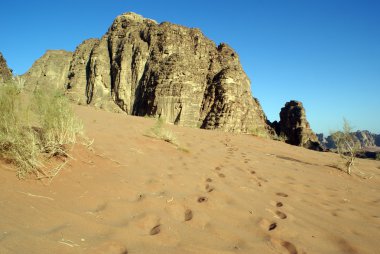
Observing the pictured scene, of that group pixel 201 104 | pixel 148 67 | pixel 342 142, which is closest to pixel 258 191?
pixel 342 142

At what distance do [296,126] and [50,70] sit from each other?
113 feet

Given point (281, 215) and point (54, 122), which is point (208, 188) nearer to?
point (281, 215)

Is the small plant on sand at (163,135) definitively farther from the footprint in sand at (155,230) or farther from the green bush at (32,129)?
the footprint in sand at (155,230)

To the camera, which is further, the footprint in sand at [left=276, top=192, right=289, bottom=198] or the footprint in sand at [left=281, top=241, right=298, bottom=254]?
the footprint in sand at [left=276, top=192, right=289, bottom=198]

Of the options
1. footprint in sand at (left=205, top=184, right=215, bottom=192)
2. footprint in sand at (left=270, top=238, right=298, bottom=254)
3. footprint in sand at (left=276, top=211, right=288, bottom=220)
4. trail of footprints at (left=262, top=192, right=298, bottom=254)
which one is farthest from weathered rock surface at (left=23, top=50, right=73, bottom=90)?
footprint in sand at (left=270, top=238, right=298, bottom=254)

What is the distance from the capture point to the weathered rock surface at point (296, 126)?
4015 cm

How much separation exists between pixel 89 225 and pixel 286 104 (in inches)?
1826

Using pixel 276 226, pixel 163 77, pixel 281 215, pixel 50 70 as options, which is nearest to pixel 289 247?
pixel 276 226

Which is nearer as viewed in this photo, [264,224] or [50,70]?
[264,224]

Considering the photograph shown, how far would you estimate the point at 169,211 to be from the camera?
326cm

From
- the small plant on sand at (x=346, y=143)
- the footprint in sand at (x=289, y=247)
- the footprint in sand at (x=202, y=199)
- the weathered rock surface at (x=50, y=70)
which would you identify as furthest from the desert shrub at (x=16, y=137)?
the weathered rock surface at (x=50, y=70)

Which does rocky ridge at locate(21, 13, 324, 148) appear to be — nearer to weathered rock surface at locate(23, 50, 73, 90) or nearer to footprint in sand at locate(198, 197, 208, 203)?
weathered rock surface at locate(23, 50, 73, 90)

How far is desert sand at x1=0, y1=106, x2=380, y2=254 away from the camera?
2.42 metres

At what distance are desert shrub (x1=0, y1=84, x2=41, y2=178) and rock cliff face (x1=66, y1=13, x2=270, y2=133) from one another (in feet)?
84.3
